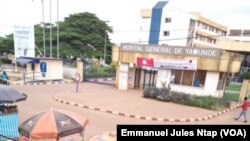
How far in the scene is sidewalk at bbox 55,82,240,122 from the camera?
1297 cm

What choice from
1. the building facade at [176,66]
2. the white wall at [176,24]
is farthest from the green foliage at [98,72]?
the white wall at [176,24]

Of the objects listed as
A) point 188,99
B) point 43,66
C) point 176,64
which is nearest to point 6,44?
point 43,66

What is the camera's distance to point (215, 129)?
5703 mm

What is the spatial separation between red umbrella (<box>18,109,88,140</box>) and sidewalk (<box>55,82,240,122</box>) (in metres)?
6.41

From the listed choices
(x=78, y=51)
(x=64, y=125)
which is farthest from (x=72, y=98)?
(x=78, y=51)

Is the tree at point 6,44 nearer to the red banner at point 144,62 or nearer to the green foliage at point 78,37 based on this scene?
the green foliage at point 78,37

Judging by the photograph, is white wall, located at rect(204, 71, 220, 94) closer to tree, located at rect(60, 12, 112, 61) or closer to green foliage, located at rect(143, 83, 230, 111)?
green foliage, located at rect(143, 83, 230, 111)

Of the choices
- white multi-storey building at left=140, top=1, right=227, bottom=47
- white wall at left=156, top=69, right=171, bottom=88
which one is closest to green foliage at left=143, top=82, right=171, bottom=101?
white wall at left=156, top=69, right=171, bottom=88

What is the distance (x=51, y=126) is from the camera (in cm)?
616

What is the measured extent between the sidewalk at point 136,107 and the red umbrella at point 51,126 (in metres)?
6.41

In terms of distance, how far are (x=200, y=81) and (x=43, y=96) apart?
11179mm

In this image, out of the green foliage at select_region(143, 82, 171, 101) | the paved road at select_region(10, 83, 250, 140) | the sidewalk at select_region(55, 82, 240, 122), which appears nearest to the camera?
the paved road at select_region(10, 83, 250, 140)

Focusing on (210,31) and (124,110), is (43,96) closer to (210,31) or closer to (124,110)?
(124,110)

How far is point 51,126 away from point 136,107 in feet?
28.8
